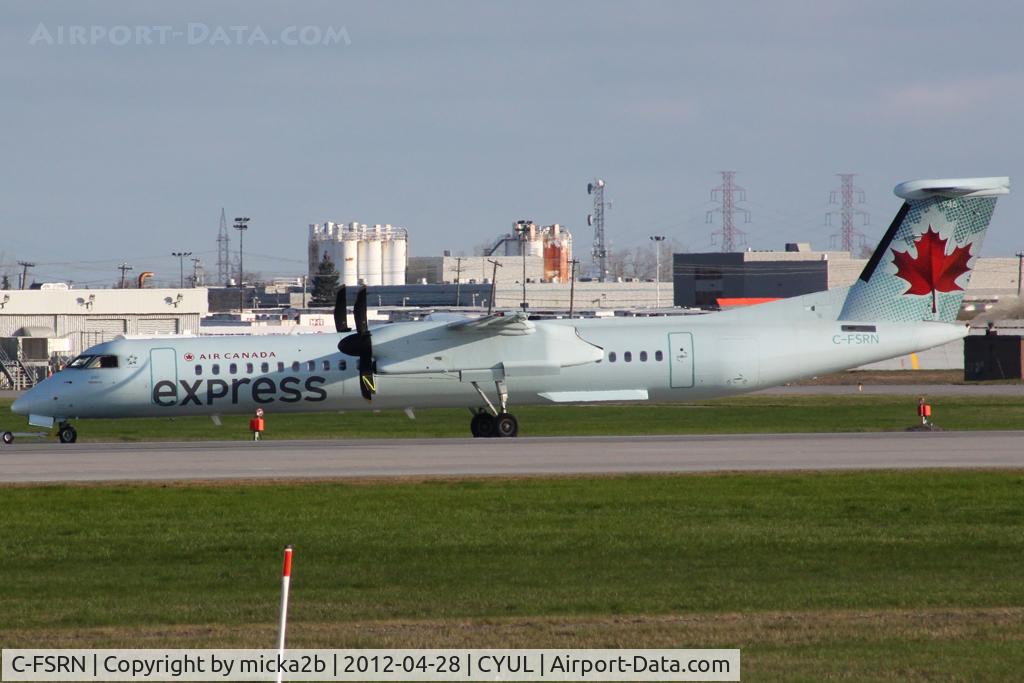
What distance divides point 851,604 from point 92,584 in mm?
9057

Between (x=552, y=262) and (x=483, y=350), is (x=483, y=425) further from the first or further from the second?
(x=552, y=262)

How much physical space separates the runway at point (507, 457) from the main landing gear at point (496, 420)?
1989 millimetres

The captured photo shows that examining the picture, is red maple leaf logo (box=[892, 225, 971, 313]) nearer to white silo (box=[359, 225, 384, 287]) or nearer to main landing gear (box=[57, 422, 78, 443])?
main landing gear (box=[57, 422, 78, 443])

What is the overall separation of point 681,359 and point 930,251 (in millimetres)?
7479

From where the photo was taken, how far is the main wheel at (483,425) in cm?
3753

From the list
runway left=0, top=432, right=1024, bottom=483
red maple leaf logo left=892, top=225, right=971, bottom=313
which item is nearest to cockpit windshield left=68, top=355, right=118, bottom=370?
runway left=0, top=432, right=1024, bottom=483


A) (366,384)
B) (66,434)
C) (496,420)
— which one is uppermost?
(366,384)

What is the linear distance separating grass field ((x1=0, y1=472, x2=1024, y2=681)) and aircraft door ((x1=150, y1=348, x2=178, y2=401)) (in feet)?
38.2

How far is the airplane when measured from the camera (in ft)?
120

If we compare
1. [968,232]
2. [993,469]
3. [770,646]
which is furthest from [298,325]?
[770,646]

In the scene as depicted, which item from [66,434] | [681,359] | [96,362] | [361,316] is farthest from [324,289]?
[681,359]

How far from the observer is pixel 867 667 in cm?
1143

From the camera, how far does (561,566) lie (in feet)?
56.5

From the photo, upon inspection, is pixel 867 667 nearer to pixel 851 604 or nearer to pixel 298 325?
pixel 851 604
